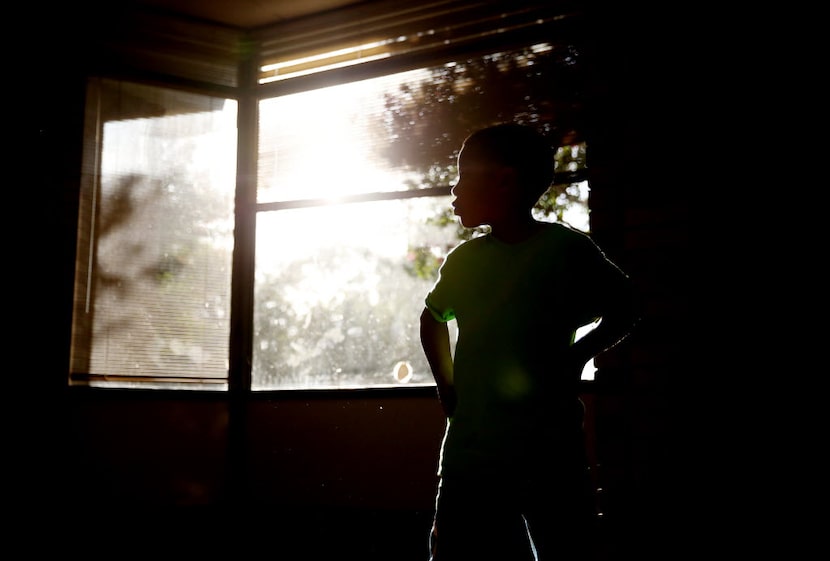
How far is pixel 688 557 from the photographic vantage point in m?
3.12

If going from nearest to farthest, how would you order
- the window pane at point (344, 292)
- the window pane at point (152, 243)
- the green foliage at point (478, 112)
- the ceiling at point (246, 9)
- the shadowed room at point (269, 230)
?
1. the green foliage at point (478, 112)
2. the shadowed room at point (269, 230)
3. the window pane at point (344, 292)
4. the window pane at point (152, 243)
5. the ceiling at point (246, 9)

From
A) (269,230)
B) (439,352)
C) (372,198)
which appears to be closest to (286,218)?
(269,230)

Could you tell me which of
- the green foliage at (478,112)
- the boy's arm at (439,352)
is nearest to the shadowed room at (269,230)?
the green foliage at (478,112)

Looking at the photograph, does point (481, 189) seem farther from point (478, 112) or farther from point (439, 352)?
point (478, 112)

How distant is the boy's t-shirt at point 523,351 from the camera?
61.5 inches

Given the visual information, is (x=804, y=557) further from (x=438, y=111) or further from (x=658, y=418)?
(x=438, y=111)

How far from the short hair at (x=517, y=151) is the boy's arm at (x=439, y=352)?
0.46 metres

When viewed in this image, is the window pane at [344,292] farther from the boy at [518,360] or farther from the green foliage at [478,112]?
the boy at [518,360]

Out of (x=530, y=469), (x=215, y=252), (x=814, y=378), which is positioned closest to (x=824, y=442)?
(x=814, y=378)

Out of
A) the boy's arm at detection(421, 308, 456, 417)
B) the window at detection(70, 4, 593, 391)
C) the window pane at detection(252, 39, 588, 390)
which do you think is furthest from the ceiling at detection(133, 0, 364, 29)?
the boy's arm at detection(421, 308, 456, 417)

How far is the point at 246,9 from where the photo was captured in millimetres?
4445

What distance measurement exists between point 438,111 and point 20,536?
3.61 meters

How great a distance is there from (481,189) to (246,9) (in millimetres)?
3386

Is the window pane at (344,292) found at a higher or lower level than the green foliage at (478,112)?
lower
